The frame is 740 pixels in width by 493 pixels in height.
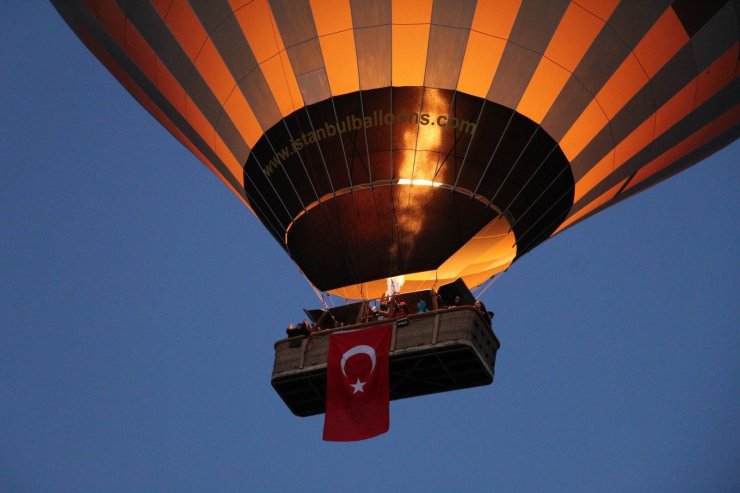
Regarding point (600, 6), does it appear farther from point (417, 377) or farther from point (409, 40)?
point (417, 377)

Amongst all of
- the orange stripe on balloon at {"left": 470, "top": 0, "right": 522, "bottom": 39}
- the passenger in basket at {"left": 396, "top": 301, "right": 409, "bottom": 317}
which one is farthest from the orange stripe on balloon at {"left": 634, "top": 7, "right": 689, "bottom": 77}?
the passenger in basket at {"left": 396, "top": 301, "right": 409, "bottom": 317}

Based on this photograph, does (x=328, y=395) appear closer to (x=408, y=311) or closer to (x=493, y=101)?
(x=408, y=311)

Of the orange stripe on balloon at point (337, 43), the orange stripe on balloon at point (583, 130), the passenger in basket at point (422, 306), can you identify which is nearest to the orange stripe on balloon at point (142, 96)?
the orange stripe on balloon at point (337, 43)

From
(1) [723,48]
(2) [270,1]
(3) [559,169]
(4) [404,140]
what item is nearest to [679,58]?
(1) [723,48]

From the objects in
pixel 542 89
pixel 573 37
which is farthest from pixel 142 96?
pixel 573 37

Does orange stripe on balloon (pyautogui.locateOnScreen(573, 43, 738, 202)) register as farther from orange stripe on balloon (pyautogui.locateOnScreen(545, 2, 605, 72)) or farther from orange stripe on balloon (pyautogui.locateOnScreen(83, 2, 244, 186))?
orange stripe on balloon (pyautogui.locateOnScreen(83, 2, 244, 186))

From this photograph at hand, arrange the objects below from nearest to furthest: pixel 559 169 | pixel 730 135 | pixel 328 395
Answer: pixel 328 395
pixel 559 169
pixel 730 135

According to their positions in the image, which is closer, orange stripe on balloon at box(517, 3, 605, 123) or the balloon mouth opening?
orange stripe on balloon at box(517, 3, 605, 123)
